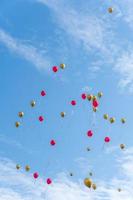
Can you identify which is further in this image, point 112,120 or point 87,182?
point 112,120

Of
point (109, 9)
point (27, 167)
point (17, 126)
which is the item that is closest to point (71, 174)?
point (27, 167)

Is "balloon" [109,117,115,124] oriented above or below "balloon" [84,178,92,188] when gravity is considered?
above

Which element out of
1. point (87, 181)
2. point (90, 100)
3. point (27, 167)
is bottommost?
point (87, 181)

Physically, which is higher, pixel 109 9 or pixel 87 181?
pixel 109 9

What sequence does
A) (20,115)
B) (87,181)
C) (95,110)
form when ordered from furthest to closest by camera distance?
(20,115) < (95,110) < (87,181)

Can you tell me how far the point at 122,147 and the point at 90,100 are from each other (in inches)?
233

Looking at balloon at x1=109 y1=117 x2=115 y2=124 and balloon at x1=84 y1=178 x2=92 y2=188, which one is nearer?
balloon at x1=84 y1=178 x2=92 y2=188

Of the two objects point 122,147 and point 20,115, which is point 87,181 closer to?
point 122,147

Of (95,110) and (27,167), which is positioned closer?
(95,110)

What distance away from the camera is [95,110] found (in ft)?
119

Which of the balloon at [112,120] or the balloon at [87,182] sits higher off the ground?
the balloon at [112,120]

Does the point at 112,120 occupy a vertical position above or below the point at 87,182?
above

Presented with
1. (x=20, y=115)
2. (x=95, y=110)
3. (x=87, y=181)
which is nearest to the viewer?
(x=87, y=181)

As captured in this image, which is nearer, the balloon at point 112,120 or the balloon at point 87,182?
the balloon at point 87,182
